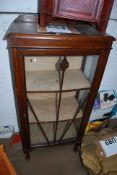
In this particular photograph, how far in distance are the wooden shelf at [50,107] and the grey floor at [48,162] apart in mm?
547

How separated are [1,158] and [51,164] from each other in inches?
23.5

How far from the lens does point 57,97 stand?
125 cm

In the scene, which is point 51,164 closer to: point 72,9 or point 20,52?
point 20,52

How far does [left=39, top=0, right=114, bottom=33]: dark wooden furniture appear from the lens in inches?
33.7

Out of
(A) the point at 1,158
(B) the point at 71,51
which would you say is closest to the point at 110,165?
(A) the point at 1,158

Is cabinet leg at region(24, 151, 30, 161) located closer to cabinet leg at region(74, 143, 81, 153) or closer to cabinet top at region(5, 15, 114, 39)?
cabinet leg at region(74, 143, 81, 153)

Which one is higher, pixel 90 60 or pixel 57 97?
pixel 90 60

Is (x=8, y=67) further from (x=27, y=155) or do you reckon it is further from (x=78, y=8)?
(x=27, y=155)

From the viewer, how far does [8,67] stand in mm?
1300

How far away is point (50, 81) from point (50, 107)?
0.31 meters

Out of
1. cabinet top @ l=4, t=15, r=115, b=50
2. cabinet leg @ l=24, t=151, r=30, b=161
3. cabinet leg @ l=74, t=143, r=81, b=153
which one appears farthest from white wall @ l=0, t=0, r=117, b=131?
cabinet leg @ l=74, t=143, r=81, b=153

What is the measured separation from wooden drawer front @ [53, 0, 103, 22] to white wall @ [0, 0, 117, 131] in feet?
0.93

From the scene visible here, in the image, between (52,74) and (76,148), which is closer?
(52,74)

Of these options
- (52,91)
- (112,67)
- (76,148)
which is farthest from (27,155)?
(112,67)
